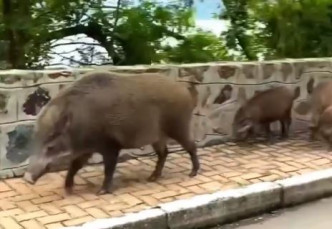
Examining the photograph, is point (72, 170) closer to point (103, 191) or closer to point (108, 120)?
point (103, 191)

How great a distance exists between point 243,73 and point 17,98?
9.20 feet

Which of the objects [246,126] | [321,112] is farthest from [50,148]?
[321,112]

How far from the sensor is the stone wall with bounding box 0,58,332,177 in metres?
5.84

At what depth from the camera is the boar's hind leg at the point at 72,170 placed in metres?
5.42

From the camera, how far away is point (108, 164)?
5387mm

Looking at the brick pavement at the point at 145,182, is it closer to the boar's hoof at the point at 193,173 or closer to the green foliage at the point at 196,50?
the boar's hoof at the point at 193,173

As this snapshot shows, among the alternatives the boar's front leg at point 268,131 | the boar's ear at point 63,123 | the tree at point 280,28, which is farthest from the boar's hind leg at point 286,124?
the boar's ear at point 63,123

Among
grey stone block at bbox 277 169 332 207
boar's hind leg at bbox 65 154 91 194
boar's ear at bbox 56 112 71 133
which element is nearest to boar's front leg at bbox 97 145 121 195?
boar's hind leg at bbox 65 154 91 194

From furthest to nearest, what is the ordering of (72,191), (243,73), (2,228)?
(243,73) → (72,191) → (2,228)

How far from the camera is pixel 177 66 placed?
6.84m

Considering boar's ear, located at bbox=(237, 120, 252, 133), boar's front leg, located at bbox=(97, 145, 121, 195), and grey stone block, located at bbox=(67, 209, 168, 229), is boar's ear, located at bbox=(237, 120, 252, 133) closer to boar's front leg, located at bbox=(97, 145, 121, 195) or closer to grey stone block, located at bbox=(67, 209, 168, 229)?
boar's front leg, located at bbox=(97, 145, 121, 195)

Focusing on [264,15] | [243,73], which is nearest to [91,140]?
[243,73]

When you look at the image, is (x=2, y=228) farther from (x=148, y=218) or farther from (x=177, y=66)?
(x=177, y=66)

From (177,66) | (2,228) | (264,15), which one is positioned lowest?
(2,228)
